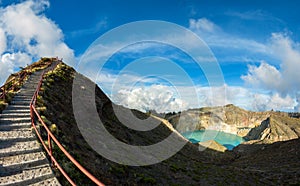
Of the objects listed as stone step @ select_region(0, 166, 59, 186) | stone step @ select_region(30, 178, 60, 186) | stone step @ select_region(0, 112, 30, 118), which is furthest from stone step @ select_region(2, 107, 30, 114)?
stone step @ select_region(30, 178, 60, 186)

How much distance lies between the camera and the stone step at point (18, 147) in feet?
34.1

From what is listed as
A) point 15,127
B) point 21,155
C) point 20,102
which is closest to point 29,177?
point 21,155

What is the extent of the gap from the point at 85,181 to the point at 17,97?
14.3m

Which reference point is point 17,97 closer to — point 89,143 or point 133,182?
point 89,143

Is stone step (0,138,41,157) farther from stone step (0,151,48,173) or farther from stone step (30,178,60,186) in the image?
stone step (30,178,60,186)

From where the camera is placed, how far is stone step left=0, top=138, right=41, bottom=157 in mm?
10398

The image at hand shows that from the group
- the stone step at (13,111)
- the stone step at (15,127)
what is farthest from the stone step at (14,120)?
the stone step at (13,111)

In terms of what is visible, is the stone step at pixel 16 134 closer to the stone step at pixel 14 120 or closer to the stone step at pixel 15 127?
the stone step at pixel 15 127

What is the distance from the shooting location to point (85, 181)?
11.1 metres

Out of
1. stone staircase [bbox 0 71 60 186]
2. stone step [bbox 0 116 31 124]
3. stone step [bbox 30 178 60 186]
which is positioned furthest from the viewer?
stone step [bbox 0 116 31 124]

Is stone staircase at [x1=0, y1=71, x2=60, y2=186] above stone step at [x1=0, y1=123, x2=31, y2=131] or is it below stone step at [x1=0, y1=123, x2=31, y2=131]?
below

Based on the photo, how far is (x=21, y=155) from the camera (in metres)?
10.4

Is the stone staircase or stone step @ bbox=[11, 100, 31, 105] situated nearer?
the stone staircase

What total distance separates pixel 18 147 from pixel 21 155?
0.78 metres
